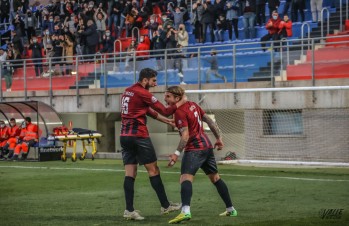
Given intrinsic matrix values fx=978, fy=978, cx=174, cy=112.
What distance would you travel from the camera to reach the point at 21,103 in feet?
105

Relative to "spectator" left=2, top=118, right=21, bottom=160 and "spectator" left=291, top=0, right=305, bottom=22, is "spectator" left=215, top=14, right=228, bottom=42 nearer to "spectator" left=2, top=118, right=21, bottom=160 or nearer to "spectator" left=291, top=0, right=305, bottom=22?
"spectator" left=291, top=0, right=305, bottom=22

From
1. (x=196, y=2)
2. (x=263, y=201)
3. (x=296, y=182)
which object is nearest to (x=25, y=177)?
(x=296, y=182)

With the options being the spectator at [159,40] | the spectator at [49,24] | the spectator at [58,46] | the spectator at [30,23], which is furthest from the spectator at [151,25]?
the spectator at [30,23]

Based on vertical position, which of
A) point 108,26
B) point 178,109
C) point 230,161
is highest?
point 108,26

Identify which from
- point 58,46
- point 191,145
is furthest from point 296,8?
point 191,145

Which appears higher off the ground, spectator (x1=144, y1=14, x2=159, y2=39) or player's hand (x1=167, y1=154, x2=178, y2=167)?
spectator (x1=144, y1=14, x2=159, y2=39)

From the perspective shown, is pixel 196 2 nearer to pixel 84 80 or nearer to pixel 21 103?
pixel 84 80

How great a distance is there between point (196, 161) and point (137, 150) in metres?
1.27

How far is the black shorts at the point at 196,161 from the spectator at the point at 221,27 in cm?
2075

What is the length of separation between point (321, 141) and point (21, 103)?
34.1ft

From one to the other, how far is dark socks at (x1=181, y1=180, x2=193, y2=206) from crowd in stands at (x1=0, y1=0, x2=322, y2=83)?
1792 cm

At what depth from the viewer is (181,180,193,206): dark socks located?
13172 millimetres

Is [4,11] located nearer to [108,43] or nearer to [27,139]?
[108,43]

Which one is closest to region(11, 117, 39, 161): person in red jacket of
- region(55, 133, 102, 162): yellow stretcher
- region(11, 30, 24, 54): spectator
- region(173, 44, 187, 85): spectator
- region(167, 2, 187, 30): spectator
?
region(55, 133, 102, 162): yellow stretcher
